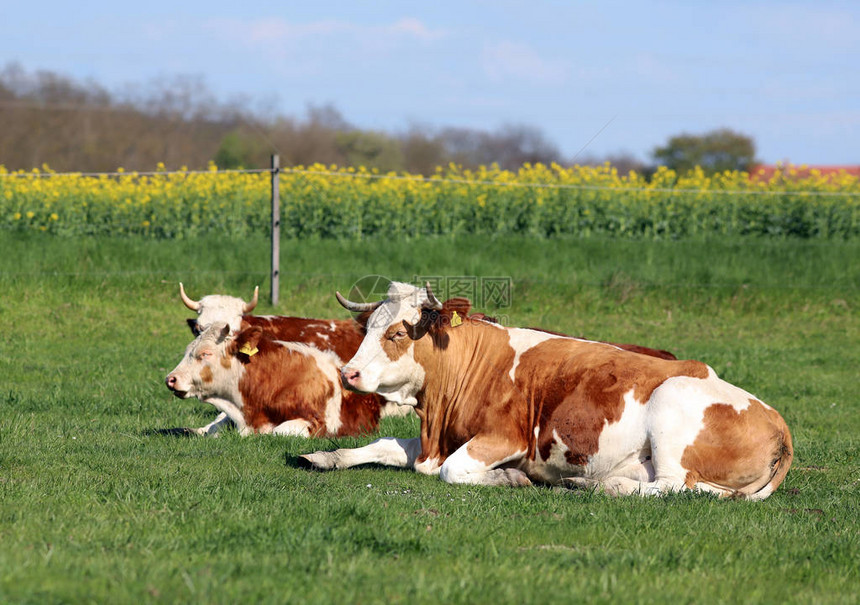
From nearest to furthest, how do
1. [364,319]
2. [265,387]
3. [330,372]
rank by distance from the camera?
1. [364,319]
2. [265,387]
3. [330,372]

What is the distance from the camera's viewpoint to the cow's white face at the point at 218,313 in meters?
9.04

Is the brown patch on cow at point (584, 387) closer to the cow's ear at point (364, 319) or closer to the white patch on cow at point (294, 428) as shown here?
the cow's ear at point (364, 319)

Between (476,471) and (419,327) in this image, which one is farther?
(419,327)

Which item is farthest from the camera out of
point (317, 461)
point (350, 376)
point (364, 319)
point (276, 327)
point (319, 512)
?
point (276, 327)

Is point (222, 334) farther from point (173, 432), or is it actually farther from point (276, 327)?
point (173, 432)

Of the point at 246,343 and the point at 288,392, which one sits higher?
the point at 246,343

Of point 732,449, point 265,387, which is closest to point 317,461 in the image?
point 265,387

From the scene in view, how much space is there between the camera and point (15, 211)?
752 inches

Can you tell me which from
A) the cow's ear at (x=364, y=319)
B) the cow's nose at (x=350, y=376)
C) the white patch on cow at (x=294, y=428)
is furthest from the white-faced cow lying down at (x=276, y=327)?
the cow's nose at (x=350, y=376)

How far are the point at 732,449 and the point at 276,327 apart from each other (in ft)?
15.4

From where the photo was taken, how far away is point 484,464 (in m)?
6.80

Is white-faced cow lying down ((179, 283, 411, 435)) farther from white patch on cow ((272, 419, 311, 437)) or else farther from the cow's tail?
the cow's tail

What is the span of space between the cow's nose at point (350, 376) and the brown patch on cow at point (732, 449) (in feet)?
7.10

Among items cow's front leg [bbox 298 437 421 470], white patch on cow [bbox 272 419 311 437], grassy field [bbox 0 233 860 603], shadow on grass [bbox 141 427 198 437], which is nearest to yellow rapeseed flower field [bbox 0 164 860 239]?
grassy field [bbox 0 233 860 603]
